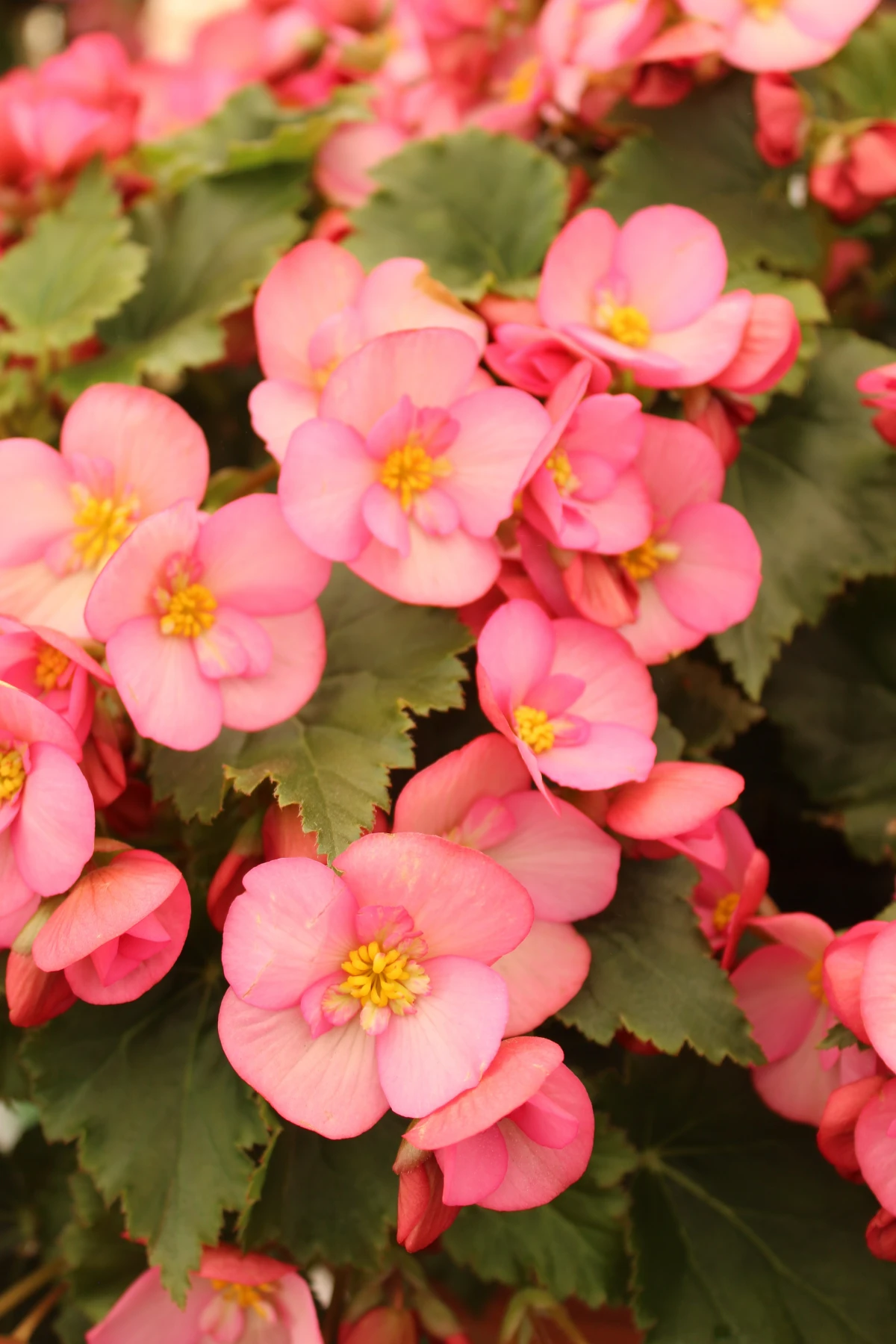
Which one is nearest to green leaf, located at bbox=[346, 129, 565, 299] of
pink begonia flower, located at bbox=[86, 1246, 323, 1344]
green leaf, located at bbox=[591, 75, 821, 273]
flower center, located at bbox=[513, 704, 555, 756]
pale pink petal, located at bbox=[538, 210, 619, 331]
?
green leaf, located at bbox=[591, 75, 821, 273]

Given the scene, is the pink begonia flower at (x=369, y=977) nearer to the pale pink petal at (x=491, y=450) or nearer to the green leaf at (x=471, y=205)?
the pale pink petal at (x=491, y=450)

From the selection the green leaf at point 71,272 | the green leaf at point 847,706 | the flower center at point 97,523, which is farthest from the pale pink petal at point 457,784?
the green leaf at point 71,272

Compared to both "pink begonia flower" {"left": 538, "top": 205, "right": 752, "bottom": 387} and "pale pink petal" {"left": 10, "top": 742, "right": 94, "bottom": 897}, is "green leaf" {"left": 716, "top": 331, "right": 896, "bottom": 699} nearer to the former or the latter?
"pink begonia flower" {"left": 538, "top": 205, "right": 752, "bottom": 387}

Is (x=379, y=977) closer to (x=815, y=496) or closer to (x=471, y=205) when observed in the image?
(x=815, y=496)

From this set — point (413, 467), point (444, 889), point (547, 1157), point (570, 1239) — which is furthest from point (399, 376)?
point (570, 1239)

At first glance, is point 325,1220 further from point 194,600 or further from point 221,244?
point 221,244

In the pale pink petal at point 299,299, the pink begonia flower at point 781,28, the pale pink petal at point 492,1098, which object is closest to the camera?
the pale pink petal at point 492,1098

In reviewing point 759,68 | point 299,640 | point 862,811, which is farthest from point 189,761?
point 759,68
